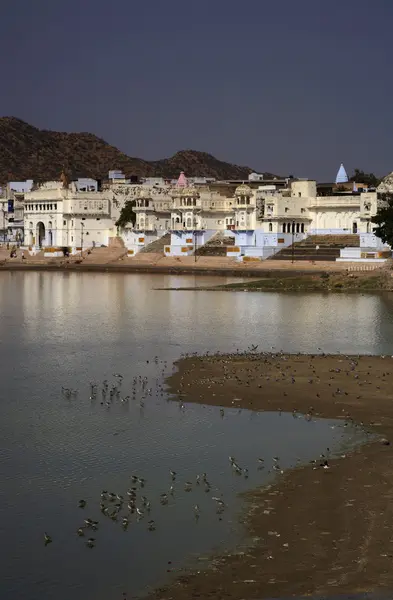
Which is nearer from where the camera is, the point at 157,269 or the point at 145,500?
the point at 145,500

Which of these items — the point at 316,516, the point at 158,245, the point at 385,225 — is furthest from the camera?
the point at 158,245

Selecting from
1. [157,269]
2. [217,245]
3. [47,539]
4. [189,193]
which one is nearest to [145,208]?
[189,193]

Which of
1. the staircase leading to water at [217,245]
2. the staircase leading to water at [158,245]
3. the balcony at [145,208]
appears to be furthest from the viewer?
the balcony at [145,208]

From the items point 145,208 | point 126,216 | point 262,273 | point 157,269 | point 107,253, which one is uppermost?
point 145,208

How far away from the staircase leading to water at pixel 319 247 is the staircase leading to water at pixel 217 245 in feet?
21.6

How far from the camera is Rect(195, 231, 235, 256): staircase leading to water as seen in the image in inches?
3356

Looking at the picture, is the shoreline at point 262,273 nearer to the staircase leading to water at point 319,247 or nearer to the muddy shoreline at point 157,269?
the muddy shoreline at point 157,269

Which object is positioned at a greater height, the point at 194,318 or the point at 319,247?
the point at 319,247

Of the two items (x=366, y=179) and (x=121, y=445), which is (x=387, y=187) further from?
(x=121, y=445)

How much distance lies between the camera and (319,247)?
78812 mm

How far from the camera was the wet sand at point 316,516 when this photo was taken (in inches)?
465

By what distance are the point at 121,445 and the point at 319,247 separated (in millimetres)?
61526

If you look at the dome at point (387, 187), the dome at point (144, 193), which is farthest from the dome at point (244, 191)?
the dome at point (387, 187)

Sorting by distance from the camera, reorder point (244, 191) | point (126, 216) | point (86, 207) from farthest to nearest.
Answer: point (86, 207) → point (126, 216) → point (244, 191)
